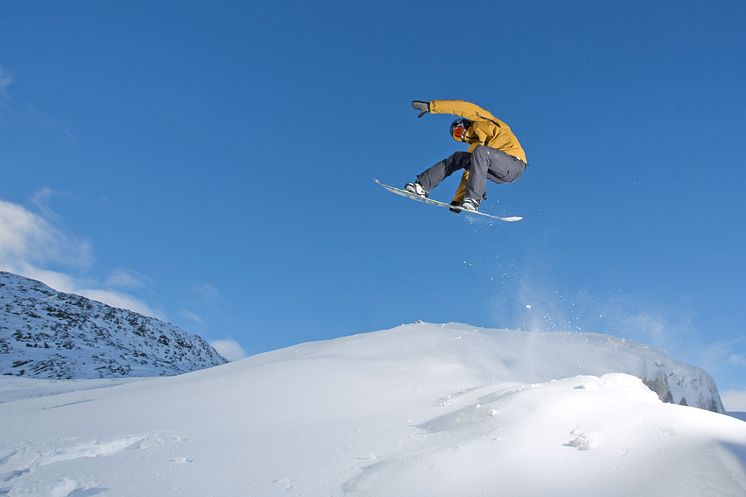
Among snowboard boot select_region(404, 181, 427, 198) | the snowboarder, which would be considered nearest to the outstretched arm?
the snowboarder

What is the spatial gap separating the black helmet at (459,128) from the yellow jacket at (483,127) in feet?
0.32

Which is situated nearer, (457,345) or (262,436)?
(262,436)

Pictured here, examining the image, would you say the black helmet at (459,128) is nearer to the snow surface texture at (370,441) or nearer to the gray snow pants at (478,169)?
the gray snow pants at (478,169)

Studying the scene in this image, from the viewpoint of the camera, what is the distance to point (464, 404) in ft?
14.8

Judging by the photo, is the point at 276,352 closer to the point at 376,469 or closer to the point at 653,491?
the point at 376,469

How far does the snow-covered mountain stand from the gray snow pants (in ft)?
75.1

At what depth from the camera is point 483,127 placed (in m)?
7.79

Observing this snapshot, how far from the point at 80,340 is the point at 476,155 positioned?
30.3 m

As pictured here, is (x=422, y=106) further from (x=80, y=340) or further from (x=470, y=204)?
(x=80, y=340)

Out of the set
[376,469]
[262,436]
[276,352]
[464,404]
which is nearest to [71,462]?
[262,436]

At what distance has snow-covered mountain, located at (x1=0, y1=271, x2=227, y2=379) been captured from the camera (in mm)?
25156

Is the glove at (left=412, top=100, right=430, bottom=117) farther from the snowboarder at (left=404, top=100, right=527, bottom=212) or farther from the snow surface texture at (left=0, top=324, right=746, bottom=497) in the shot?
the snow surface texture at (left=0, top=324, right=746, bottom=497)

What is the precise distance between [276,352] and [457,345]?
3.34 meters

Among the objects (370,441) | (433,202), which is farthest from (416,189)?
(370,441)
